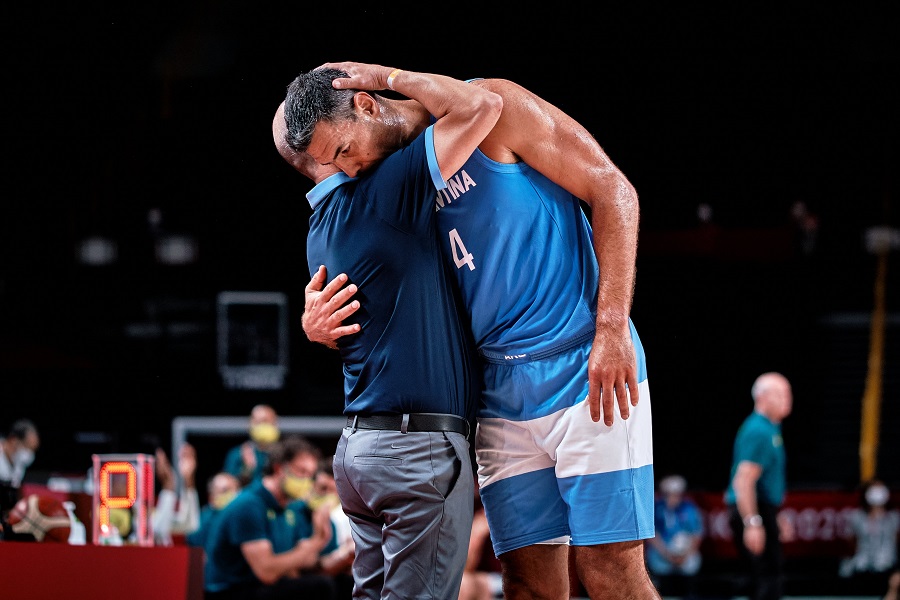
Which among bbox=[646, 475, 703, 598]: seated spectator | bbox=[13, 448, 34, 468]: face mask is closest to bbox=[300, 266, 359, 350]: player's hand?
bbox=[13, 448, 34, 468]: face mask

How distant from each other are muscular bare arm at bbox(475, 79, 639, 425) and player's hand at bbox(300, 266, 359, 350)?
1.66 ft

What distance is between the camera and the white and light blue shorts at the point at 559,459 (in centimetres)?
253

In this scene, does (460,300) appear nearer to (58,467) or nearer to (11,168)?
(58,467)

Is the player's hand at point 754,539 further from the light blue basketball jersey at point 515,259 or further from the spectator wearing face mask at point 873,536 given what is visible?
the light blue basketball jersey at point 515,259

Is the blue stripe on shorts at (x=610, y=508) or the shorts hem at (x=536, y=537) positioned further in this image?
the shorts hem at (x=536, y=537)

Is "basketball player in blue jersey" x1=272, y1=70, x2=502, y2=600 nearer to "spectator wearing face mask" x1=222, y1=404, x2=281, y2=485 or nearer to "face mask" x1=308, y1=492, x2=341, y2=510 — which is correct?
"face mask" x1=308, y1=492, x2=341, y2=510

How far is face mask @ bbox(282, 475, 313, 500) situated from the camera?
6.09 metres

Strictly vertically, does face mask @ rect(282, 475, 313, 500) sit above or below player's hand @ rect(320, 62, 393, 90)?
below

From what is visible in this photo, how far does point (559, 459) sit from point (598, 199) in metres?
0.65

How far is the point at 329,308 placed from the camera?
8.44 feet

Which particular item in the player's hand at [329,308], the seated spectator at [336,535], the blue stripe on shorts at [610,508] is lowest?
the seated spectator at [336,535]

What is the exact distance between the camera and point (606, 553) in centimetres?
252

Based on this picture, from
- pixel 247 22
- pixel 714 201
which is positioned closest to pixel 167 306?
pixel 247 22

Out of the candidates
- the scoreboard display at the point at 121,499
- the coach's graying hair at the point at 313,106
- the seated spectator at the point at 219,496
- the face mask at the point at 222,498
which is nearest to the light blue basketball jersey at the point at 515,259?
the coach's graying hair at the point at 313,106
